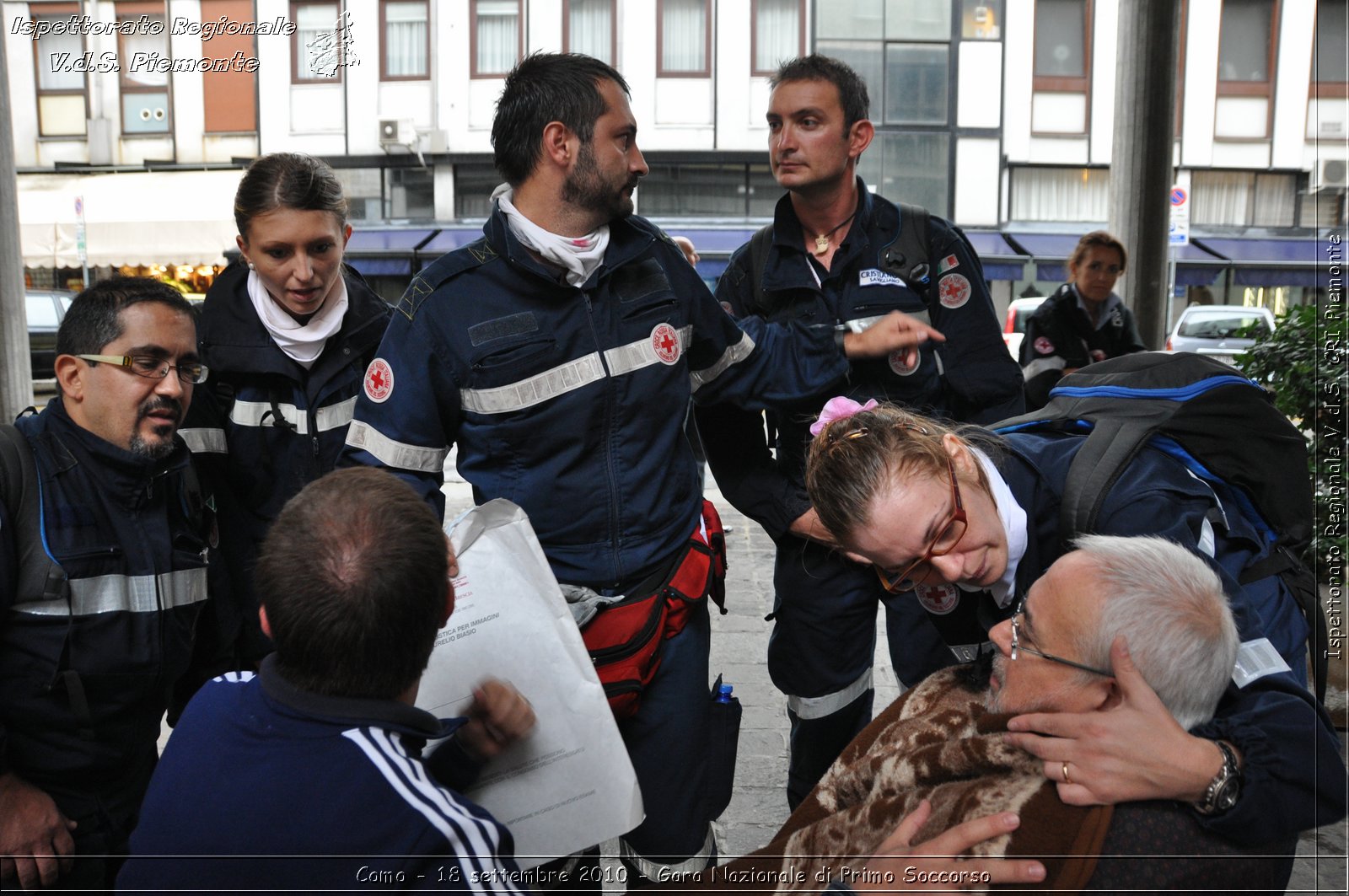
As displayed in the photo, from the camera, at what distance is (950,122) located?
64.8ft

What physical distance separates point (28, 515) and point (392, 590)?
1087 millimetres

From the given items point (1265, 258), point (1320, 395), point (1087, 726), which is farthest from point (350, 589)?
point (1265, 258)

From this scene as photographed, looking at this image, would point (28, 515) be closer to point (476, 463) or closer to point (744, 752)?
point (476, 463)

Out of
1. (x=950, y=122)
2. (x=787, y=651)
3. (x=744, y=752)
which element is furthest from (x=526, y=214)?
(x=950, y=122)

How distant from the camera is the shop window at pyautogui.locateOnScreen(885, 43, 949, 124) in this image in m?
17.3

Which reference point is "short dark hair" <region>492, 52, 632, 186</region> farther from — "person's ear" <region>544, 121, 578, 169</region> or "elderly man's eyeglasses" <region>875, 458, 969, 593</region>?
"elderly man's eyeglasses" <region>875, 458, 969, 593</region>

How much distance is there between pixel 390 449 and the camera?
96.0 inches

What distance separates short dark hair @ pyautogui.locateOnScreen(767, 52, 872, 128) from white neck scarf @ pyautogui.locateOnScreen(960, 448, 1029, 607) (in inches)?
64.4

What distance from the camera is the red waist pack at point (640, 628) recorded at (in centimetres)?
252

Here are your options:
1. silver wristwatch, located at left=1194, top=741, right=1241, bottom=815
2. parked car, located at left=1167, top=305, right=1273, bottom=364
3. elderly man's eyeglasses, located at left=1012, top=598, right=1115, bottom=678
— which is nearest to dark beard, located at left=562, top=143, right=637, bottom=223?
elderly man's eyeglasses, located at left=1012, top=598, right=1115, bottom=678

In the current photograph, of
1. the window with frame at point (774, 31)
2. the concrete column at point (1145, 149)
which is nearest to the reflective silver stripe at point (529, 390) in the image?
the concrete column at point (1145, 149)

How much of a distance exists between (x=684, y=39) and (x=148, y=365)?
1809 centimetres

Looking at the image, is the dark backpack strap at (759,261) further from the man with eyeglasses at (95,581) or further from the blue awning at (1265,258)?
the blue awning at (1265,258)

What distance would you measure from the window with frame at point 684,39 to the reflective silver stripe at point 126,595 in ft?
59.6
